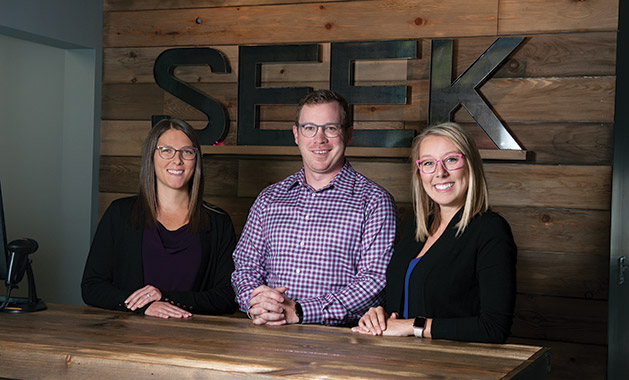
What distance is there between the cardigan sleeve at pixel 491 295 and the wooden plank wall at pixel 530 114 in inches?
48.2

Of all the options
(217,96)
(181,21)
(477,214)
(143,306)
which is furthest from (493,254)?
(181,21)

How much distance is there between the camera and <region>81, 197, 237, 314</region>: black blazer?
8.48 ft

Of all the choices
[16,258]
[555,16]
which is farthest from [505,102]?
[16,258]

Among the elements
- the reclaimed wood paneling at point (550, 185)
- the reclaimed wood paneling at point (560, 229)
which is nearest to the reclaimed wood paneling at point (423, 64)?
the reclaimed wood paneling at point (550, 185)

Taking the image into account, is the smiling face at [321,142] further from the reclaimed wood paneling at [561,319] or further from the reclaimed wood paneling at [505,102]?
the reclaimed wood paneling at [561,319]

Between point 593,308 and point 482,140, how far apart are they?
864 mm

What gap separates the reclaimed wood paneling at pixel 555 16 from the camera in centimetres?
313

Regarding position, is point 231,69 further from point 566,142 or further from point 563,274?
point 563,274

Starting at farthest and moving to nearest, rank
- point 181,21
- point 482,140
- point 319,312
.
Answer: point 181,21 → point 482,140 → point 319,312

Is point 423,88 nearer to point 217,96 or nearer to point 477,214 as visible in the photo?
point 217,96

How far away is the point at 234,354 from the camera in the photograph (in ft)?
5.93

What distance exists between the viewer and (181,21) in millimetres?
3938

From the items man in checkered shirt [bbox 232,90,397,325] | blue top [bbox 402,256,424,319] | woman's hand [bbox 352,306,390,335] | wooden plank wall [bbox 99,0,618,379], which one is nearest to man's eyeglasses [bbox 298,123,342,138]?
man in checkered shirt [bbox 232,90,397,325]

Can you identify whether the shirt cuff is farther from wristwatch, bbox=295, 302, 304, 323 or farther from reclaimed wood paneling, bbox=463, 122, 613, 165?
reclaimed wood paneling, bbox=463, 122, 613, 165
